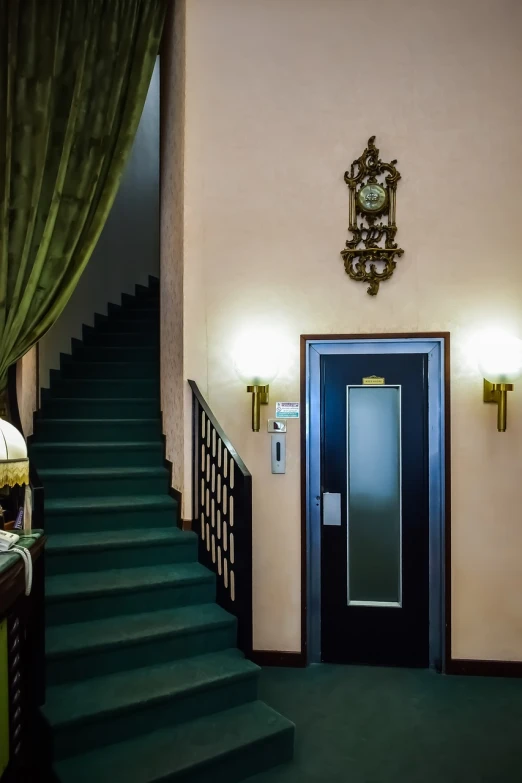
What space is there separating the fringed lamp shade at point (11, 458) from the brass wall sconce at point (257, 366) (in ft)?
5.17

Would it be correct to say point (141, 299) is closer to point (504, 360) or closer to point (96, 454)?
point (96, 454)

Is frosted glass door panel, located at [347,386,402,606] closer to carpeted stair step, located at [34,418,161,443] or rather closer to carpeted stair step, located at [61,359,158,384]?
carpeted stair step, located at [34,418,161,443]

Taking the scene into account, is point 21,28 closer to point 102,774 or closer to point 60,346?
point 60,346

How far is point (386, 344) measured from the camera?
382cm

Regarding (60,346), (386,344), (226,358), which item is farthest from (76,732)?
(60,346)

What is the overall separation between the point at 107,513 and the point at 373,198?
8.29 feet

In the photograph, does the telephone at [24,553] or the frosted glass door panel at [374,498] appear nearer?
the telephone at [24,553]

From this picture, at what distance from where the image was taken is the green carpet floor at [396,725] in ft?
8.79

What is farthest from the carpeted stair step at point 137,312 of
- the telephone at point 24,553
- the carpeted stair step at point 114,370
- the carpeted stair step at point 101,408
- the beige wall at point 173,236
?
the telephone at point 24,553

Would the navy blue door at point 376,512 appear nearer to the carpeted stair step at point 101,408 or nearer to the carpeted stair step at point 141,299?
the carpeted stair step at point 101,408

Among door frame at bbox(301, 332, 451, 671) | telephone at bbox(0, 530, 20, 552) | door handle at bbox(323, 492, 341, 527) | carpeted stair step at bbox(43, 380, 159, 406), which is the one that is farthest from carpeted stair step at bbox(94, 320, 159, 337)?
telephone at bbox(0, 530, 20, 552)

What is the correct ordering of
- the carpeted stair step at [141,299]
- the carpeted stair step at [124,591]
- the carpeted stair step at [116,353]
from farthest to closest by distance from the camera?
1. the carpeted stair step at [141,299]
2. the carpeted stair step at [116,353]
3. the carpeted stair step at [124,591]

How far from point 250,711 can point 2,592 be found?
1424 millimetres

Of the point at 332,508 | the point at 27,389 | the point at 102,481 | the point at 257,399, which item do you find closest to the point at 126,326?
the point at 27,389
